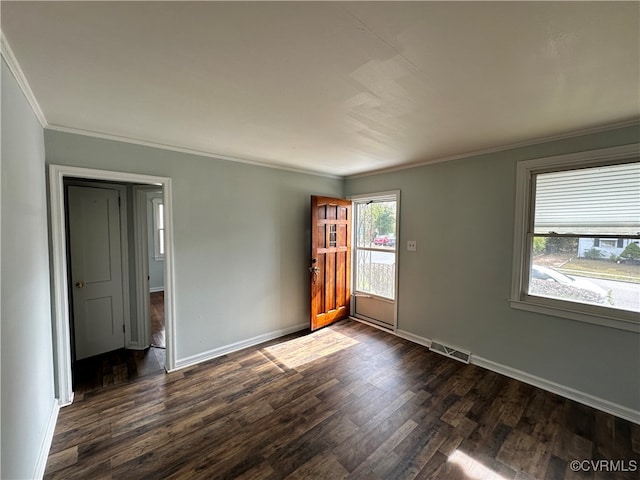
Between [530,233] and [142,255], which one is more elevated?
[530,233]

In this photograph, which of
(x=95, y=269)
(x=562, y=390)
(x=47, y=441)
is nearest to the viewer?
(x=47, y=441)

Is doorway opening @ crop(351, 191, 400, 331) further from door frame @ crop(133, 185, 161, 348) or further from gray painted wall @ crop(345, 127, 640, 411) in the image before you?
door frame @ crop(133, 185, 161, 348)

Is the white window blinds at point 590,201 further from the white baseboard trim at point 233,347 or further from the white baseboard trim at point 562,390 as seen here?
the white baseboard trim at point 233,347

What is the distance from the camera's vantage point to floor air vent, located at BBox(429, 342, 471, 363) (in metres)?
3.14

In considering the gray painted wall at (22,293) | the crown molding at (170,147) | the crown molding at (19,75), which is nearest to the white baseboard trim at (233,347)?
the gray painted wall at (22,293)

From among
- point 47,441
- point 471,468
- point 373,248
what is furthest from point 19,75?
point 373,248

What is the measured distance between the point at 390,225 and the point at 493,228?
147 centimetres

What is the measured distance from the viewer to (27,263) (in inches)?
64.7

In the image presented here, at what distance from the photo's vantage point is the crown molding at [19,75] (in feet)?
4.13

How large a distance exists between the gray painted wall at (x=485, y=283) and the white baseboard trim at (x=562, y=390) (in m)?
0.04

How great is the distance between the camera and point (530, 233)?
270 centimetres

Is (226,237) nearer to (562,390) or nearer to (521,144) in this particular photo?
(521,144)

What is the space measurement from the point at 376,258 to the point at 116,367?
3643 millimetres

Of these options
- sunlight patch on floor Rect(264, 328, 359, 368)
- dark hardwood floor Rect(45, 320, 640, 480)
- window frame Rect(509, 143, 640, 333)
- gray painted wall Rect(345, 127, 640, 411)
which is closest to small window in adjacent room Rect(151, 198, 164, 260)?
dark hardwood floor Rect(45, 320, 640, 480)
